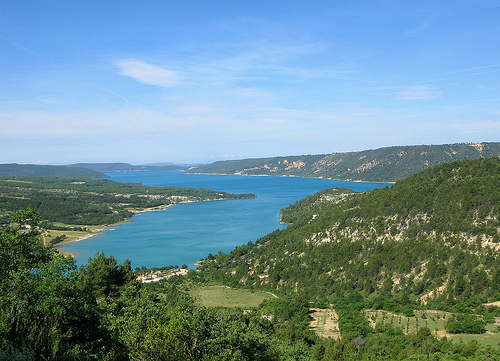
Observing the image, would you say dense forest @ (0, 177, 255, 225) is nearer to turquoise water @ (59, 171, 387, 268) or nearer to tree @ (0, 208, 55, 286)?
turquoise water @ (59, 171, 387, 268)

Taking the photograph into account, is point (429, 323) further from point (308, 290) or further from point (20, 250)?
point (20, 250)

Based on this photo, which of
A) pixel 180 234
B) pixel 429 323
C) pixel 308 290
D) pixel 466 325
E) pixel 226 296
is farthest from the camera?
pixel 180 234

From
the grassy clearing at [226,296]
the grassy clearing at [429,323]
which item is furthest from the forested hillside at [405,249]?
the grassy clearing at [429,323]

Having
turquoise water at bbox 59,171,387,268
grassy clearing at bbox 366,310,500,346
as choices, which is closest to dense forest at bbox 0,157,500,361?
grassy clearing at bbox 366,310,500,346

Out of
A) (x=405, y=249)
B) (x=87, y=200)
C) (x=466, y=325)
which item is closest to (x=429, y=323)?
(x=466, y=325)

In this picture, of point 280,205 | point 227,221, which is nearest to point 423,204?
point 227,221

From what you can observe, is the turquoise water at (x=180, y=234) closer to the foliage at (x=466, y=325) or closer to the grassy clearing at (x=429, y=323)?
the grassy clearing at (x=429, y=323)
